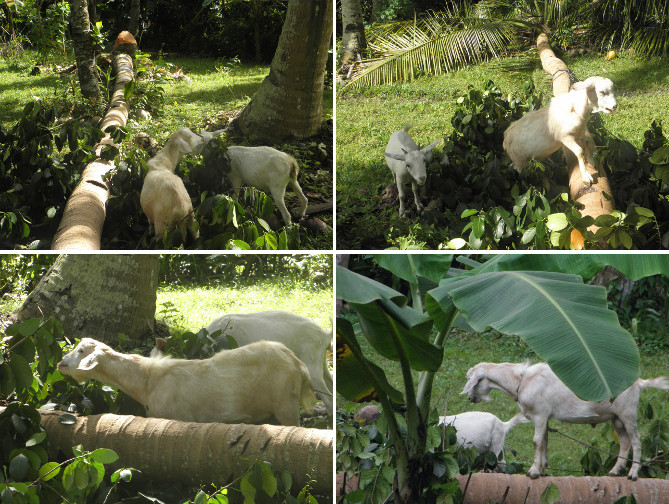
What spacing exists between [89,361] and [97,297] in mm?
263

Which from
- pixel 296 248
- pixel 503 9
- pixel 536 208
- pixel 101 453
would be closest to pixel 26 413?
pixel 101 453

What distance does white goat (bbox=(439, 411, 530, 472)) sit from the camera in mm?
2367

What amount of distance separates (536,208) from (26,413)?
1774 millimetres

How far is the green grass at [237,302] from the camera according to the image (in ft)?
7.10

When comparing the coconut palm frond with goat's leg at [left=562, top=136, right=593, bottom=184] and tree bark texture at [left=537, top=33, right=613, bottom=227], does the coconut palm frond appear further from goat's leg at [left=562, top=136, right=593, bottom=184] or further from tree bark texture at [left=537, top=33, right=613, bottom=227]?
goat's leg at [left=562, top=136, right=593, bottom=184]

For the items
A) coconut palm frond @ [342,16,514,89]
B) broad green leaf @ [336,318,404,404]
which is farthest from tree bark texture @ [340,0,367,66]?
broad green leaf @ [336,318,404,404]

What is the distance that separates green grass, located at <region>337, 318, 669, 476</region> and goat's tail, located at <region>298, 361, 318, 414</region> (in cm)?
19

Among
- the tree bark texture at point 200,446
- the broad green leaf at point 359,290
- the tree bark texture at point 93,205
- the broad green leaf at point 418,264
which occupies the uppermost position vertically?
the tree bark texture at point 93,205

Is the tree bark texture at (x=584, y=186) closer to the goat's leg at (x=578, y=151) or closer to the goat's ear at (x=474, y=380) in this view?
the goat's leg at (x=578, y=151)

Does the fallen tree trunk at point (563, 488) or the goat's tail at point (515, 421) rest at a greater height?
the goat's tail at point (515, 421)

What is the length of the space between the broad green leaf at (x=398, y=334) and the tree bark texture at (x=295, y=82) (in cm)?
60

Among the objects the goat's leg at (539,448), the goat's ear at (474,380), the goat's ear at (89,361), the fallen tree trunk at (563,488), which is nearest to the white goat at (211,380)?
the goat's ear at (89,361)

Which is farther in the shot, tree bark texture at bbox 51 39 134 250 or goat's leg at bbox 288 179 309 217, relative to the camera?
tree bark texture at bbox 51 39 134 250

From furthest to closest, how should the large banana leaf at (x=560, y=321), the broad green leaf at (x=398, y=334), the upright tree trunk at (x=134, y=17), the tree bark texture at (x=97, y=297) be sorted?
the tree bark texture at (x=97, y=297) < the upright tree trunk at (x=134, y=17) < the broad green leaf at (x=398, y=334) < the large banana leaf at (x=560, y=321)
